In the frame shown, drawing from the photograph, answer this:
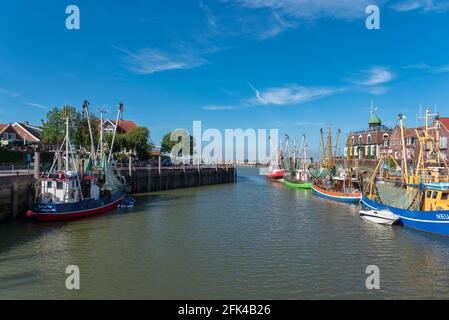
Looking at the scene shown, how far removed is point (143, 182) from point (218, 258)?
5035 cm

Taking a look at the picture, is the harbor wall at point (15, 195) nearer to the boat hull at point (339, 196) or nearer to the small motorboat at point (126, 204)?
the small motorboat at point (126, 204)

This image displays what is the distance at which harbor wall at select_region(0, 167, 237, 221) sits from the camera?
1441 inches

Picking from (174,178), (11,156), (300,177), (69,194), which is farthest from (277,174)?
(69,194)

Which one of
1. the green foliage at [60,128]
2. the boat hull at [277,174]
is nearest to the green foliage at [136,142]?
the green foliage at [60,128]

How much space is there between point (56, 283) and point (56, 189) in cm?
2026

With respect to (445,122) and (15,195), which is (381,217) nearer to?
(15,195)

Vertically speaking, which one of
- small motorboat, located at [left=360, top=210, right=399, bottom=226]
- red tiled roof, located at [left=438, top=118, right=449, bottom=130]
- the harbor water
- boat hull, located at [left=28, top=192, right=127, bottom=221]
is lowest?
the harbor water

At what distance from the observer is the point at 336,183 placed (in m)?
70.4

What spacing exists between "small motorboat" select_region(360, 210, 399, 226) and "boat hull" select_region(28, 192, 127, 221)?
32.5 m

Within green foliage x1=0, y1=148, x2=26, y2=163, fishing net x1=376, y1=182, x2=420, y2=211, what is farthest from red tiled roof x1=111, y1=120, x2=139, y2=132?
fishing net x1=376, y1=182, x2=420, y2=211

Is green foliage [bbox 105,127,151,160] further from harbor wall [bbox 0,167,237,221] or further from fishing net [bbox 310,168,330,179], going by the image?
fishing net [bbox 310,168,330,179]

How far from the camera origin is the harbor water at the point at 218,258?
65.2ft

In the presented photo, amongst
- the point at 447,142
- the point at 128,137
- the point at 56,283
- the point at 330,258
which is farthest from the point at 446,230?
the point at 128,137
